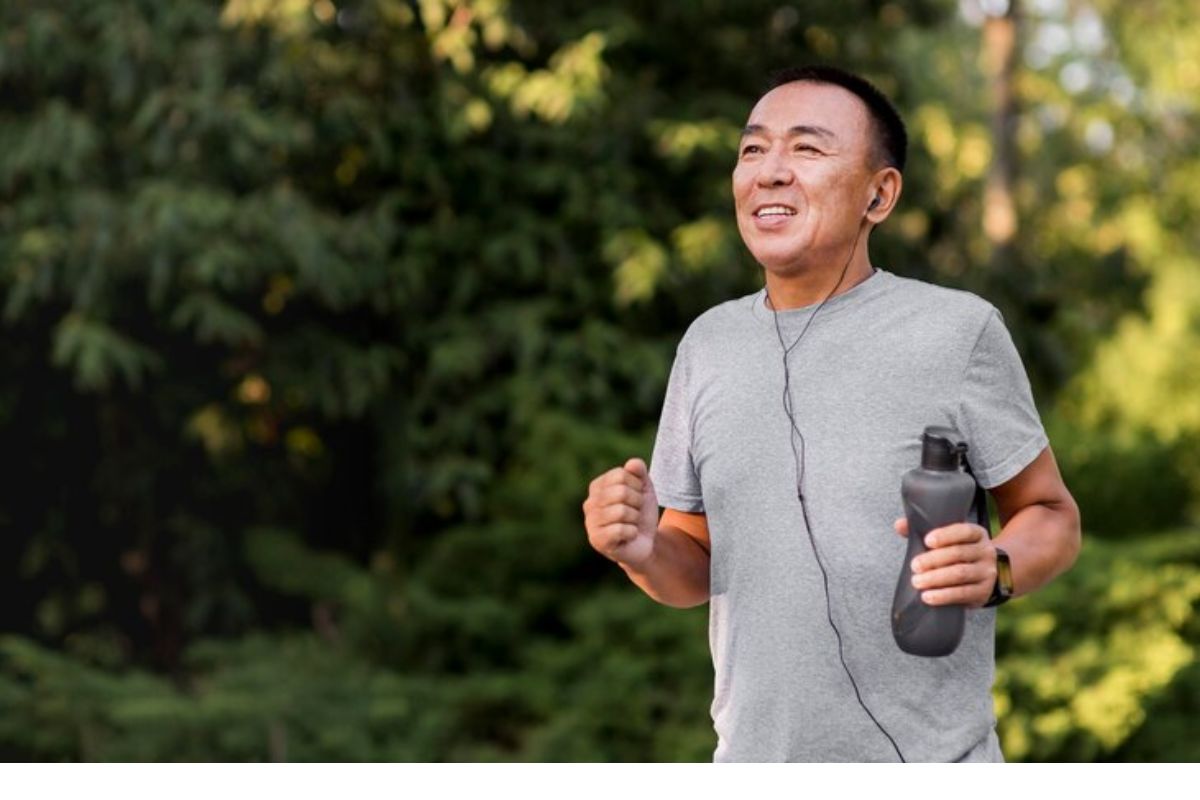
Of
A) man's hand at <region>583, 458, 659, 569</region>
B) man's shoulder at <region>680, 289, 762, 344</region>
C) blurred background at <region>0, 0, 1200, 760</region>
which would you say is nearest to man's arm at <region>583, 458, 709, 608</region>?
man's hand at <region>583, 458, 659, 569</region>

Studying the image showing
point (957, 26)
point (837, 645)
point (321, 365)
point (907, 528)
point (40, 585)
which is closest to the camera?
point (907, 528)

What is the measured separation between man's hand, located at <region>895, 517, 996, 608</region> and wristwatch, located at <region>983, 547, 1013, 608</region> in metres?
0.05

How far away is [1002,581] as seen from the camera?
5.67 feet

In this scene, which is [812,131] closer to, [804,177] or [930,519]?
[804,177]

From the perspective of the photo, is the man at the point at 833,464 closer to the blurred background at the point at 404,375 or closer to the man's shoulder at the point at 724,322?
the man's shoulder at the point at 724,322

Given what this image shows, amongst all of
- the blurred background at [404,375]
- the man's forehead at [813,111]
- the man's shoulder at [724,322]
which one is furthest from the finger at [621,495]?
the blurred background at [404,375]

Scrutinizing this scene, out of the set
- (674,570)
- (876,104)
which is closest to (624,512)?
(674,570)

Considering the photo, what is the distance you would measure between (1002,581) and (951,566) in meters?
0.11

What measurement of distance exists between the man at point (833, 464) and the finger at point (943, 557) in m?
0.07

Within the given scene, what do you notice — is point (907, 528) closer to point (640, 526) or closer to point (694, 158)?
point (640, 526)

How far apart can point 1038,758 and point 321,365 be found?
130 inches

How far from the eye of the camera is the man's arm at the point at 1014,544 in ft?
5.38

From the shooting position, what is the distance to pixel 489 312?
7.45m

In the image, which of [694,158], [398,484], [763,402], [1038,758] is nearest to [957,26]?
[694,158]
